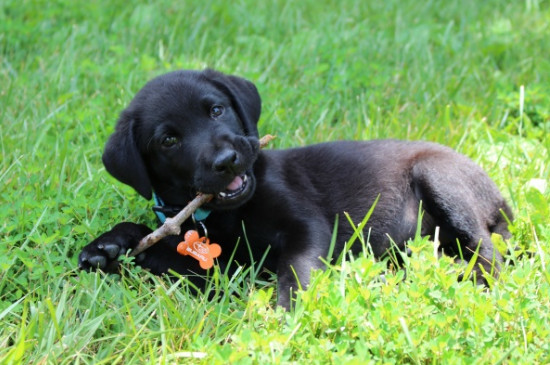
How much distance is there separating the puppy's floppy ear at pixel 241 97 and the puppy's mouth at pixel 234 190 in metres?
0.34

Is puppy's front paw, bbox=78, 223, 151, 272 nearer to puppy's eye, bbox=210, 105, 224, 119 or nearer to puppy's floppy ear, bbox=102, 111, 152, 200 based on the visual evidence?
puppy's floppy ear, bbox=102, 111, 152, 200

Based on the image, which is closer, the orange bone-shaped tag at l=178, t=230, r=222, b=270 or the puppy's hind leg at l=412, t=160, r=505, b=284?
the orange bone-shaped tag at l=178, t=230, r=222, b=270

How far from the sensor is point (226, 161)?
2898 mm

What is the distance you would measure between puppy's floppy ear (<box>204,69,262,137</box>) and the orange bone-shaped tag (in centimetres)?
56

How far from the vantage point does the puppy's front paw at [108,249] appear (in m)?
3.02

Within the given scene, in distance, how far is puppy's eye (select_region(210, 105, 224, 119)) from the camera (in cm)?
321

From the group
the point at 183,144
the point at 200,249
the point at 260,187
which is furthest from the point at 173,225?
the point at 260,187

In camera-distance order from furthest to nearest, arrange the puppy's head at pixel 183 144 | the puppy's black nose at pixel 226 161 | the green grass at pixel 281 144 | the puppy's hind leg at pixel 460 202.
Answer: the puppy's hind leg at pixel 460 202, the puppy's head at pixel 183 144, the puppy's black nose at pixel 226 161, the green grass at pixel 281 144

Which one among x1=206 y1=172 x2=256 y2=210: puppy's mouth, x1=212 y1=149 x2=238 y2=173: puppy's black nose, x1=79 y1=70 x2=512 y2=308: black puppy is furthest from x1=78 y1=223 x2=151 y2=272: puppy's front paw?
x1=212 y1=149 x2=238 y2=173: puppy's black nose

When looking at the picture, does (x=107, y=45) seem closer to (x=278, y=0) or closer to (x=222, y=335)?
(x=278, y=0)

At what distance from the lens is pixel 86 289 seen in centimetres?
279

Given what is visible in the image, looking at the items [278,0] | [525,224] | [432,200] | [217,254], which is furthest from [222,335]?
[278,0]

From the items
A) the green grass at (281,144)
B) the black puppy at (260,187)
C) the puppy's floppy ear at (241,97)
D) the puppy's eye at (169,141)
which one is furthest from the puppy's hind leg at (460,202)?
the puppy's eye at (169,141)

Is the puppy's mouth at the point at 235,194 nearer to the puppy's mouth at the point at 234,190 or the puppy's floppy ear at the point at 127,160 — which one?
the puppy's mouth at the point at 234,190
